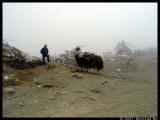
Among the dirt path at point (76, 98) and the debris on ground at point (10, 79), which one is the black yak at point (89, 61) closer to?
the dirt path at point (76, 98)

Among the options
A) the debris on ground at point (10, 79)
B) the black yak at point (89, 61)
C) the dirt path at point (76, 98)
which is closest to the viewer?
the dirt path at point (76, 98)

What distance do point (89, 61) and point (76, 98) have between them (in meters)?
7.57

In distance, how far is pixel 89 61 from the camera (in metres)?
20.8

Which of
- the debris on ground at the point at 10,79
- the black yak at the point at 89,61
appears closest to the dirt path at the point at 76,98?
the debris on ground at the point at 10,79

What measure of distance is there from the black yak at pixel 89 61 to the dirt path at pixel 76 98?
286 cm

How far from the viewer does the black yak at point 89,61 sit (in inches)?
821

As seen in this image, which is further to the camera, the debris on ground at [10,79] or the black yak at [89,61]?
the black yak at [89,61]

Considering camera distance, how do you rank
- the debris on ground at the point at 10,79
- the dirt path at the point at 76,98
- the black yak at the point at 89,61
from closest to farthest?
the dirt path at the point at 76,98, the debris on ground at the point at 10,79, the black yak at the point at 89,61

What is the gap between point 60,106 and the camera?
12.4m

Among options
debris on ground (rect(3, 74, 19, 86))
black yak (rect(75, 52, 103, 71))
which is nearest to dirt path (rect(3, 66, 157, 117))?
debris on ground (rect(3, 74, 19, 86))

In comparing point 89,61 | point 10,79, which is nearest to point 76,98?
point 10,79

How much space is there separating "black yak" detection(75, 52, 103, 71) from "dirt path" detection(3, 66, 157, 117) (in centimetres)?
286

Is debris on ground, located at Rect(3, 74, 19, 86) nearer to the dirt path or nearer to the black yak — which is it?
the dirt path

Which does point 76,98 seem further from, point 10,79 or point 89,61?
point 89,61
